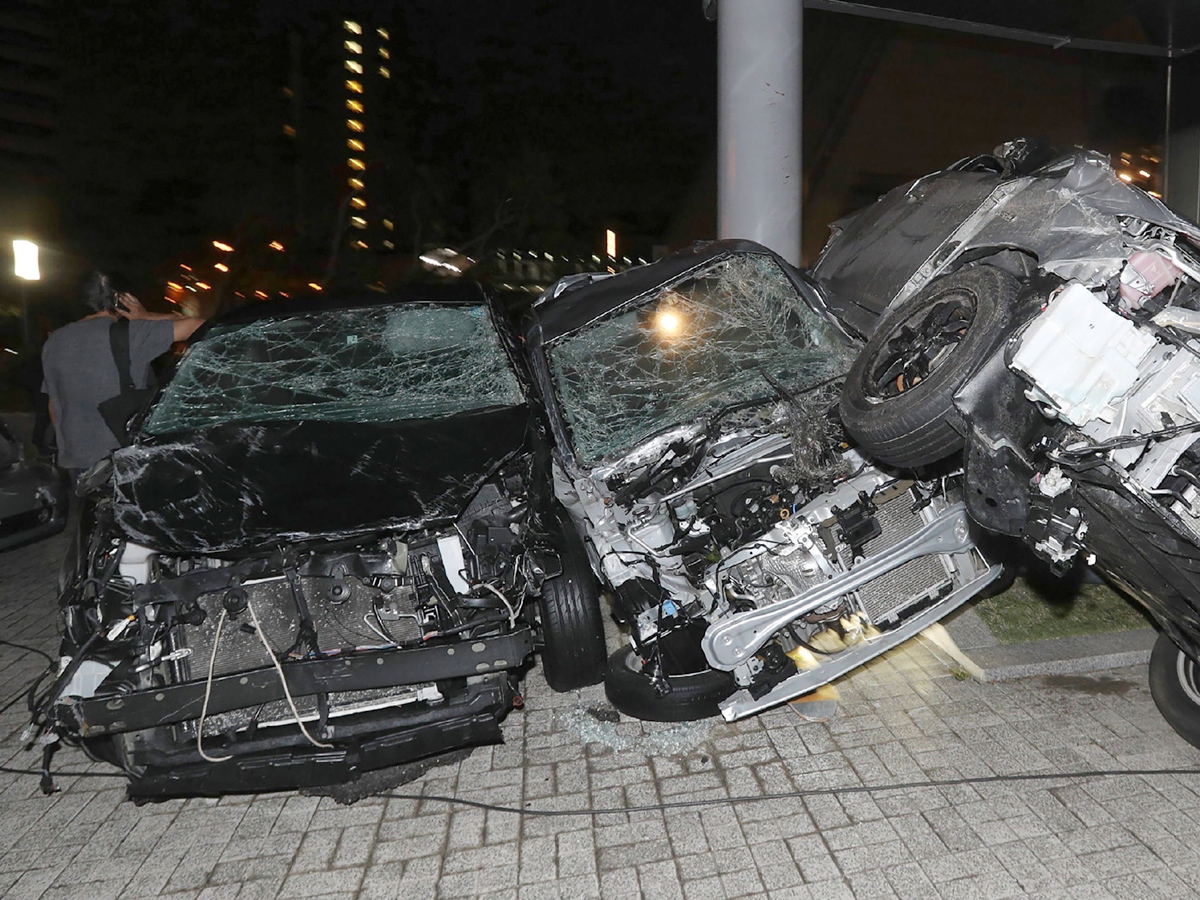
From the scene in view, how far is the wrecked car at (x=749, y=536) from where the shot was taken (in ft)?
11.0

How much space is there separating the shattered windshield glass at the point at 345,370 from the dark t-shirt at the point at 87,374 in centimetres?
91

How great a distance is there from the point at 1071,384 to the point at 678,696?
7.00 ft

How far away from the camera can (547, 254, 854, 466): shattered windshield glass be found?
365 cm

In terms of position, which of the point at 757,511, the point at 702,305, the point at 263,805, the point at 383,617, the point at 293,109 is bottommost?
the point at 263,805

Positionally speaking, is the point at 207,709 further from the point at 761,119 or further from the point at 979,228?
the point at 761,119

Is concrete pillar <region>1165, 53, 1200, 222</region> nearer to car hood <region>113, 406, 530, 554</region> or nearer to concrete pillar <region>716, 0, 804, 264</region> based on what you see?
concrete pillar <region>716, 0, 804, 264</region>

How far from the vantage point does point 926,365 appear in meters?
3.01

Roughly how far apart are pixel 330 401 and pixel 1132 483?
10.6 feet

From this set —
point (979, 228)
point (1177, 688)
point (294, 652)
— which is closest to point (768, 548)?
point (979, 228)

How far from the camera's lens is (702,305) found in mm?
4215

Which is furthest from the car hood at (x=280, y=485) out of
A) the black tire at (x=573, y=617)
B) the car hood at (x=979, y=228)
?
the car hood at (x=979, y=228)

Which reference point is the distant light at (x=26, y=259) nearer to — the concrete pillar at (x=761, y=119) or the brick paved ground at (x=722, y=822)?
the brick paved ground at (x=722, y=822)

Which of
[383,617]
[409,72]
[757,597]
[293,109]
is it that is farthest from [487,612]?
[409,72]

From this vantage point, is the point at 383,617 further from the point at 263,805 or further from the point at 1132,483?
the point at 1132,483
